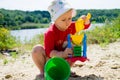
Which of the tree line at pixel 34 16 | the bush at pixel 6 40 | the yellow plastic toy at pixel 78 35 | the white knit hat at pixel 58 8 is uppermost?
the white knit hat at pixel 58 8

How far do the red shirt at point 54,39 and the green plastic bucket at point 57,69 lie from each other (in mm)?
165

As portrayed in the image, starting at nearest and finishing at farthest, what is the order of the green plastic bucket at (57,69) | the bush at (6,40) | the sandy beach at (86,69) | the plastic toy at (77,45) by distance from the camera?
the green plastic bucket at (57,69)
the plastic toy at (77,45)
the sandy beach at (86,69)
the bush at (6,40)

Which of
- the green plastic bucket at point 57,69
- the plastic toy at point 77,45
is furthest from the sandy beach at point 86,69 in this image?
the plastic toy at point 77,45

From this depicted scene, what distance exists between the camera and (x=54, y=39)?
3.34 metres

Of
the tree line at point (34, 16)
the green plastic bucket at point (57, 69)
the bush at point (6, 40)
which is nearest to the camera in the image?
the green plastic bucket at point (57, 69)

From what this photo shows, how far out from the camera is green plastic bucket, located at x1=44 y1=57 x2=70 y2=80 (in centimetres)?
311

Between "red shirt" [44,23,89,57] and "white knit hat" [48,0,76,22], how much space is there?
5.3 inches

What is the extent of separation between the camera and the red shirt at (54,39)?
3.30 meters

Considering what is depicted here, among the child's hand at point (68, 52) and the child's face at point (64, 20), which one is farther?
the child's face at point (64, 20)

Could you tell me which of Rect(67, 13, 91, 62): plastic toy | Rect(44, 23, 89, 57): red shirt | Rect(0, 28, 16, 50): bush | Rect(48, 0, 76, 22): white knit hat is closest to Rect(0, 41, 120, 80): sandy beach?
Rect(67, 13, 91, 62): plastic toy

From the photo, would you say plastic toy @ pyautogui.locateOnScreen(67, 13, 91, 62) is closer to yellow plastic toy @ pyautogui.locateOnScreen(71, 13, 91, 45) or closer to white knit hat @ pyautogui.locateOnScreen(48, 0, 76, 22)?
yellow plastic toy @ pyautogui.locateOnScreen(71, 13, 91, 45)

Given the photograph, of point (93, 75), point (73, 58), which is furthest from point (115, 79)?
point (73, 58)

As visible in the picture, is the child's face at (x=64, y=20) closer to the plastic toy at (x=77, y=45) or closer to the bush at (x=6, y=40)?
the plastic toy at (x=77, y=45)

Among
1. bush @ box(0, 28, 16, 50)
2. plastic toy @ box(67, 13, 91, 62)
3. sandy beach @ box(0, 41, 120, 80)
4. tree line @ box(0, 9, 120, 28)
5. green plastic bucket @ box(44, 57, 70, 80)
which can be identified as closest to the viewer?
green plastic bucket @ box(44, 57, 70, 80)
